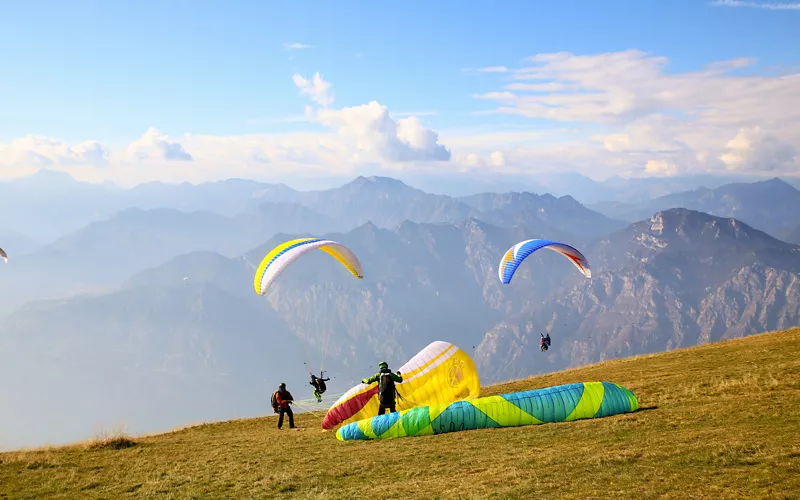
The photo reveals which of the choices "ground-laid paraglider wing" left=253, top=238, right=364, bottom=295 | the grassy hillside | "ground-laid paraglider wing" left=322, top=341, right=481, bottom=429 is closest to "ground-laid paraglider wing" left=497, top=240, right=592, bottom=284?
"ground-laid paraglider wing" left=253, top=238, right=364, bottom=295

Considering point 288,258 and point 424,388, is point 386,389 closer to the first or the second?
point 424,388

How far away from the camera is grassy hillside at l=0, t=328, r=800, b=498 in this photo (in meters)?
12.4

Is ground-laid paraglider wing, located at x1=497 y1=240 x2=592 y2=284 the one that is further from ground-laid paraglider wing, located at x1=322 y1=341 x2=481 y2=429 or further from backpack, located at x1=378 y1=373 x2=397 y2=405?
backpack, located at x1=378 y1=373 x2=397 y2=405

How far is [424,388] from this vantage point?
25891mm

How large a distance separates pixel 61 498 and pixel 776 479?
55.1 ft

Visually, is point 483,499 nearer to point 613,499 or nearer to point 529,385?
point 613,499

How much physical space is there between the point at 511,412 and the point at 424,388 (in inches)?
253

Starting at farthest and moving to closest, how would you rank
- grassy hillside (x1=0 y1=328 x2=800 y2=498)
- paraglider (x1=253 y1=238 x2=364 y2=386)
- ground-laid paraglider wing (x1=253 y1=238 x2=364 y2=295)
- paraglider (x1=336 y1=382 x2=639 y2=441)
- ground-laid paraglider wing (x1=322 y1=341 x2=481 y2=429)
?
ground-laid paraglider wing (x1=253 y1=238 x2=364 y2=295), paraglider (x1=253 y1=238 x2=364 y2=386), ground-laid paraglider wing (x1=322 y1=341 x2=481 y2=429), paraglider (x1=336 y1=382 x2=639 y2=441), grassy hillside (x1=0 y1=328 x2=800 y2=498)

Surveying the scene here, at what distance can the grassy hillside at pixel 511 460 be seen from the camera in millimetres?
12391

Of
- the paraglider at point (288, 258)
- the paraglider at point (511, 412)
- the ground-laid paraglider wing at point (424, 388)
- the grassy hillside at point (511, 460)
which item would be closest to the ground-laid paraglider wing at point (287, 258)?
the paraglider at point (288, 258)

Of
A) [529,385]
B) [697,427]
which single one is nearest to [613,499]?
[697,427]

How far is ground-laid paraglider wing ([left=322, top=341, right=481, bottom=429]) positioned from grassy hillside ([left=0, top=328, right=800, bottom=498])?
202cm

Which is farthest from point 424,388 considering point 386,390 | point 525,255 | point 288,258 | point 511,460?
point 525,255

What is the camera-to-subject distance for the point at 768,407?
1786cm
